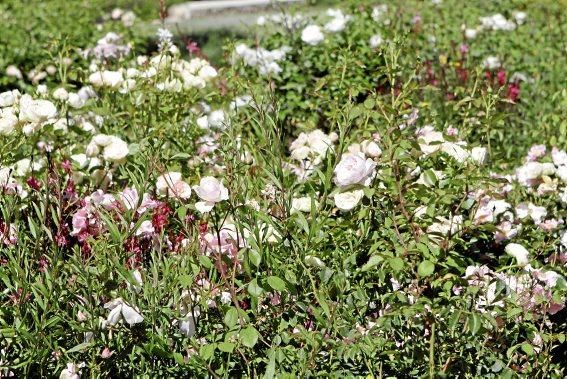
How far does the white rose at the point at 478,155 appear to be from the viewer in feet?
9.41

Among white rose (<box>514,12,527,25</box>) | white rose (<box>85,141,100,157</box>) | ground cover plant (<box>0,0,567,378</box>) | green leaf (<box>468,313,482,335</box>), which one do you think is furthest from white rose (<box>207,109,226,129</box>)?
white rose (<box>514,12,527,25</box>)

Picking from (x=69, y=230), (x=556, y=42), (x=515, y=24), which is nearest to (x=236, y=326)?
(x=69, y=230)

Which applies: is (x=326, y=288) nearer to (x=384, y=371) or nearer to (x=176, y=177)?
(x=384, y=371)

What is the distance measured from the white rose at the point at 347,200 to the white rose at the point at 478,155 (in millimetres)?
470

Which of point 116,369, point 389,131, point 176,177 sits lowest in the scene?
point 116,369

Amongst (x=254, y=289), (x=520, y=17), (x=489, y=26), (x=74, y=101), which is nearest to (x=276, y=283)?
(x=254, y=289)

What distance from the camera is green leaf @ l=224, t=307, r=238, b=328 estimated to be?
89.4 inches

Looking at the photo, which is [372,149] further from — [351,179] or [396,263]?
[396,263]

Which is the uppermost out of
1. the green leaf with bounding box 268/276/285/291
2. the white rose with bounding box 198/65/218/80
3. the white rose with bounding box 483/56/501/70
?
the green leaf with bounding box 268/276/285/291

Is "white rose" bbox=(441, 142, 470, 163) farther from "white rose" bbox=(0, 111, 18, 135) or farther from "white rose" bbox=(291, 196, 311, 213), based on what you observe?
"white rose" bbox=(0, 111, 18, 135)

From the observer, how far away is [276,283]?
2.27 metres

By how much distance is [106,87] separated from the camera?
372cm

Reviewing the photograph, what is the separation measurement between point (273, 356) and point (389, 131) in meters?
0.74

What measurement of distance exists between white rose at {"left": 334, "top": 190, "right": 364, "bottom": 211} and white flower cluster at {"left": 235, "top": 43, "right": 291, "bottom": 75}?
2.47 metres
